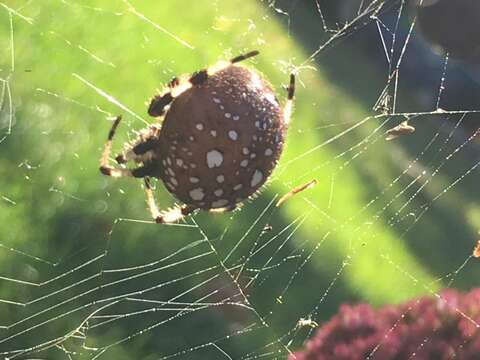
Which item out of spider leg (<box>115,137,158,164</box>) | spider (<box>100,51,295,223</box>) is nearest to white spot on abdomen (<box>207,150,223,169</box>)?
spider (<box>100,51,295,223</box>)

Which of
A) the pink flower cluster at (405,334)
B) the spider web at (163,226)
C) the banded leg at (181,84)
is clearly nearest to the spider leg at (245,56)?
the banded leg at (181,84)

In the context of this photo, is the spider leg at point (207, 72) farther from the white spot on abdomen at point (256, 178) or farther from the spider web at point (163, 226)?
the spider web at point (163, 226)

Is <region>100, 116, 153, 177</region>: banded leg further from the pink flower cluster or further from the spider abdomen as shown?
the pink flower cluster

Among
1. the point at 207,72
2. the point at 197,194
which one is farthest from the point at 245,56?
the point at 197,194

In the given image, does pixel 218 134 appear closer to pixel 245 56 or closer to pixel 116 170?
pixel 245 56

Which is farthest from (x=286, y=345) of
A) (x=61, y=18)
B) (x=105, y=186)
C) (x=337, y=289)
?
(x=61, y=18)
